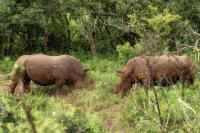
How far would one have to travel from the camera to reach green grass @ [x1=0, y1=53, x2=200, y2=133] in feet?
27.1

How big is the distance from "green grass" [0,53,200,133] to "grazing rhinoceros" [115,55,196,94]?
21 cm

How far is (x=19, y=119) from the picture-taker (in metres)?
7.93

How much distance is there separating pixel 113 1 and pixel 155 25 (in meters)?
7.79

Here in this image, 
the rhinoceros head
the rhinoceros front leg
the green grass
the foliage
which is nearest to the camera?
the green grass

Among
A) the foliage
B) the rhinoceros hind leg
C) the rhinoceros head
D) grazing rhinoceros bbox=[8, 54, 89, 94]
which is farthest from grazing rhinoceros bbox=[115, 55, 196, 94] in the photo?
the foliage

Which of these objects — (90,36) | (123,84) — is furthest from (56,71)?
(90,36)

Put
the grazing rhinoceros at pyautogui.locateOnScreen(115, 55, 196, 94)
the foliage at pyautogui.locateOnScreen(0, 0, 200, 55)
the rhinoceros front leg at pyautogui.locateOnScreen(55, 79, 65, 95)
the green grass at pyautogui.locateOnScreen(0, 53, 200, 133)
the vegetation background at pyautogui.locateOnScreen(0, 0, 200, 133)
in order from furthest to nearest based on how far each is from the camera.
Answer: the foliage at pyautogui.locateOnScreen(0, 0, 200, 55) → the rhinoceros front leg at pyautogui.locateOnScreen(55, 79, 65, 95) → the grazing rhinoceros at pyautogui.locateOnScreen(115, 55, 196, 94) → the vegetation background at pyautogui.locateOnScreen(0, 0, 200, 133) → the green grass at pyautogui.locateOnScreen(0, 53, 200, 133)

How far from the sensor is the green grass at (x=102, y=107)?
8.26 m

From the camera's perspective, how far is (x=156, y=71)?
11.8 metres

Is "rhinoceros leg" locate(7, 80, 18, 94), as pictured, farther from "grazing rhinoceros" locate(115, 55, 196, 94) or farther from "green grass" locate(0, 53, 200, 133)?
"grazing rhinoceros" locate(115, 55, 196, 94)

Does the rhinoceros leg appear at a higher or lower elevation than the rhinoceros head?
lower

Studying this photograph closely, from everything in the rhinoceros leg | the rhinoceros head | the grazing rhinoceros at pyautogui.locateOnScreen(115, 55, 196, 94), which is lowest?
the rhinoceros leg

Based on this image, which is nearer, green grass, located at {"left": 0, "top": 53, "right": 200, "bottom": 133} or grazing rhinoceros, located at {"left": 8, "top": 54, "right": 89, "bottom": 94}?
green grass, located at {"left": 0, "top": 53, "right": 200, "bottom": 133}

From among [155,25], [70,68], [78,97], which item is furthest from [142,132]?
[70,68]
